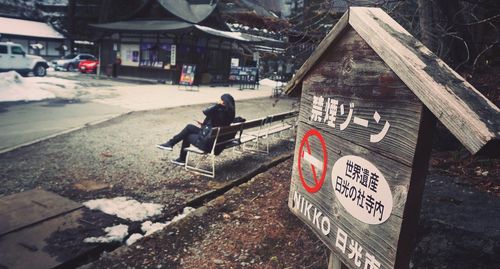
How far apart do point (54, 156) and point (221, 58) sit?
20.2 metres

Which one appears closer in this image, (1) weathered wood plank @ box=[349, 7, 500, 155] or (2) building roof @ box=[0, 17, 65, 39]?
(1) weathered wood plank @ box=[349, 7, 500, 155]

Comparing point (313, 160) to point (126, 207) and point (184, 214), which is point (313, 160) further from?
point (126, 207)

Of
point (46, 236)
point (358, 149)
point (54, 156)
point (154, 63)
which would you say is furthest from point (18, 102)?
point (358, 149)

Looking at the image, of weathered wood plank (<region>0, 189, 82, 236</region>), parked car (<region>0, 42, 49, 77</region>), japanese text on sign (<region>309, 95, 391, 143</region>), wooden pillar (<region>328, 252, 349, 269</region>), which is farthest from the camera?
parked car (<region>0, 42, 49, 77</region>)

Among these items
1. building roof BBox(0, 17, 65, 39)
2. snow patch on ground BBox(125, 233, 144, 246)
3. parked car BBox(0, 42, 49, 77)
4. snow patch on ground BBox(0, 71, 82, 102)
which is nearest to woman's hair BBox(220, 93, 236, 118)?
snow patch on ground BBox(125, 233, 144, 246)

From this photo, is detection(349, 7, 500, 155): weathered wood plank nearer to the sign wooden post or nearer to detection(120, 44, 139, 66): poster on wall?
the sign wooden post

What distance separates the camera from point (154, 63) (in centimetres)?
2286

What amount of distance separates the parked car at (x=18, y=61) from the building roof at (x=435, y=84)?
22807mm

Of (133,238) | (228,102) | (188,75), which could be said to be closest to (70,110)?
(228,102)

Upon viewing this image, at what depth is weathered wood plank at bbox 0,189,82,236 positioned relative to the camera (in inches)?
149

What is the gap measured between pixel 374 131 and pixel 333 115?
33 cm

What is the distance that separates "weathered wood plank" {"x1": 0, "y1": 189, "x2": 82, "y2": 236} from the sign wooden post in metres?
3.28

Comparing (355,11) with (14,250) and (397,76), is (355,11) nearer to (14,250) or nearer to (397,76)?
(397,76)

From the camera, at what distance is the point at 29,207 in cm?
417
